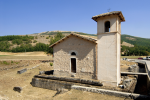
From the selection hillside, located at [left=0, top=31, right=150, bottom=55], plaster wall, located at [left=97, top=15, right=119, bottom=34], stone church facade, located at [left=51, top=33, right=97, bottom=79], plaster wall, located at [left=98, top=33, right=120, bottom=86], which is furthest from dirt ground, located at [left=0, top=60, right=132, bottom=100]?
hillside, located at [left=0, top=31, right=150, bottom=55]

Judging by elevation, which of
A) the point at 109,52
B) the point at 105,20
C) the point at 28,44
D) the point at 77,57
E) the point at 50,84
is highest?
the point at 28,44

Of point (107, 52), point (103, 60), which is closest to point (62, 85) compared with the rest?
point (103, 60)

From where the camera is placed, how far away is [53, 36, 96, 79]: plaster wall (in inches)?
448

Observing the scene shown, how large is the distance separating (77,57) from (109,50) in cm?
351

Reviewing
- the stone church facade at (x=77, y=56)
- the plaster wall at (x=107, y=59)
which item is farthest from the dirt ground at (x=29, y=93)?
the stone church facade at (x=77, y=56)

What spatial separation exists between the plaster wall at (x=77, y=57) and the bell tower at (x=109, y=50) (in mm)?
761

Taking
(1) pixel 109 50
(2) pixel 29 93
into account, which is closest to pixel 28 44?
(2) pixel 29 93

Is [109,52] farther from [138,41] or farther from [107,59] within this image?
[138,41]

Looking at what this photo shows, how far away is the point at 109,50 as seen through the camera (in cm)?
1048

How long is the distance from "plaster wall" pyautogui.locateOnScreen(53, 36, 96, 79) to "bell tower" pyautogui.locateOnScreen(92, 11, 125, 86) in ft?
2.50

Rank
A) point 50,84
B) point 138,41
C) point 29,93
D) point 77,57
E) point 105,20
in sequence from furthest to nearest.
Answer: point 138,41 < point 50,84 < point 77,57 < point 29,93 < point 105,20

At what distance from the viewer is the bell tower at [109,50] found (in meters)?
10.2

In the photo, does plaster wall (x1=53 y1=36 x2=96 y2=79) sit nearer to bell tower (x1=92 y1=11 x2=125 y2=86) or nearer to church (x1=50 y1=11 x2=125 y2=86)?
church (x1=50 y1=11 x2=125 y2=86)

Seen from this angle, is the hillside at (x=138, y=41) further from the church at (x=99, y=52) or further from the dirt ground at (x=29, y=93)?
the dirt ground at (x=29, y=93)
